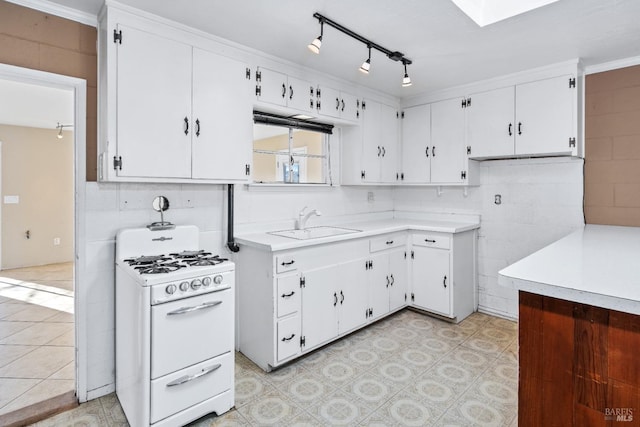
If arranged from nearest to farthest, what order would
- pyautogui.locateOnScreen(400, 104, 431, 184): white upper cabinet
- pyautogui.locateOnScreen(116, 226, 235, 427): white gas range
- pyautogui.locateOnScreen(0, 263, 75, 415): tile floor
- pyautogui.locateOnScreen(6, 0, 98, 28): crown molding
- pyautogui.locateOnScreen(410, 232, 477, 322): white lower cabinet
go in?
pyautogui.locateOnScreen(116, 226, 235, 427): white gas range < pyautogui.locateOnScreen(6, 0, 98, 28): crown molding < pyautogui.locateOnScreen(0, 263, 75, 415): tile floor < pyautogui.locateOnScreen(410, 232, 477, 322): white lower cabinet < pyautogui.locateOnScreen(400, 104, 431, 184): white upper cabinet

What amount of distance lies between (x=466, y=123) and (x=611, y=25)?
4.69 ft

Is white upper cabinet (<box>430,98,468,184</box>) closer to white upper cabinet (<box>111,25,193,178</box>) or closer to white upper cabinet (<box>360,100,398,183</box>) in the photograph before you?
white upper cabinet (<box>360,100,398,183</box>)

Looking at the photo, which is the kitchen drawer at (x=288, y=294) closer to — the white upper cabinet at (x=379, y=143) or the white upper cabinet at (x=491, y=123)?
the white upper cabinet at (x=379, y=143)

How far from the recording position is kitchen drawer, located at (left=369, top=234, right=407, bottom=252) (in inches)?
131

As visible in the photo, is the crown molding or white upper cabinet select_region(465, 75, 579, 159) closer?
the crown molding

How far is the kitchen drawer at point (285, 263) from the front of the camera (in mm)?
2520

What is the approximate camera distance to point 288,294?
8.51ft

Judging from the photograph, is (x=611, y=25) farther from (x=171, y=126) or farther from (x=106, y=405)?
(x=106, y=405)

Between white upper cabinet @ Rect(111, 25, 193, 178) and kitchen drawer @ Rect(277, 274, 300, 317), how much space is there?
1.04m

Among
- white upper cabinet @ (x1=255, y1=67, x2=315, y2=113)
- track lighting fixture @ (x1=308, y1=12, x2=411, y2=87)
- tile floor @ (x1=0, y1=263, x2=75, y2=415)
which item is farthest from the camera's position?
white upper cabinet @ (x1=255, y1=67, x2=315, y2=113)

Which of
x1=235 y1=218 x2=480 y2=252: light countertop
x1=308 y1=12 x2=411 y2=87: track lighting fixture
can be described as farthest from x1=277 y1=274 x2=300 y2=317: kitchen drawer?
x1=308 y1=12 x2=411 y2=87: track lighting fixture

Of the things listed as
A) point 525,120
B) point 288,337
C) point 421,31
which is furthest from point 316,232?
point 525,120

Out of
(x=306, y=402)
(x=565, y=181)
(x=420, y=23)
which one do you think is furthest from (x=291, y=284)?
(x=565, y=181)

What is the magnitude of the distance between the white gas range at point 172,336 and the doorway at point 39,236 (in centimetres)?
41
